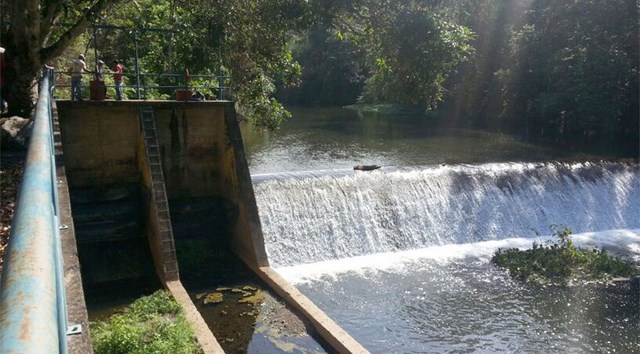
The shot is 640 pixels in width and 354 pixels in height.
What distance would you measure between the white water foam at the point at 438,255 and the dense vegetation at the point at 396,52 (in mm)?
4099

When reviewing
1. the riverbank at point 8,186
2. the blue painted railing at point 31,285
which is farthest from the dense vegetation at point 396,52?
the blue painted railing at point 31,285

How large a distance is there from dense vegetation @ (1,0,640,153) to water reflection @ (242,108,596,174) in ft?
9.10

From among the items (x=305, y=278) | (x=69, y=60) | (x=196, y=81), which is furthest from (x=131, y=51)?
(x=305, y=278)

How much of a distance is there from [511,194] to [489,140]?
1347 cm

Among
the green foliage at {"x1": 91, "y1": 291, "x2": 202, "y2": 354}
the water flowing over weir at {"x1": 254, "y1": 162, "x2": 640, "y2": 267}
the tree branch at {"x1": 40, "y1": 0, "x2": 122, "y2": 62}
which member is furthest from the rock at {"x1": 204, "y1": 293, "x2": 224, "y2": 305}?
the tree branch at {"x1": 40, "y1": 0, "x2": 122, "y2": 62}

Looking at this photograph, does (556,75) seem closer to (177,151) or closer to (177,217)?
(177,151)

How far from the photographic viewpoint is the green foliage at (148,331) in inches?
315

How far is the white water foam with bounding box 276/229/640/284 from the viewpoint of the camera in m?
13.8

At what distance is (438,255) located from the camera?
15320 mm

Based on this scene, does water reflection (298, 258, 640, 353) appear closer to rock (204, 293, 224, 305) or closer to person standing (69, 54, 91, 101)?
rock (204, 293, 224, 305)

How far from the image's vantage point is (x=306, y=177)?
52.1ft

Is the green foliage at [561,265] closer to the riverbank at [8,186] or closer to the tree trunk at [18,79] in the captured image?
the riverbank at [8,186]

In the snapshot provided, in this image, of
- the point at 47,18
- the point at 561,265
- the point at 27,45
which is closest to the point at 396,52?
the point at 561,265

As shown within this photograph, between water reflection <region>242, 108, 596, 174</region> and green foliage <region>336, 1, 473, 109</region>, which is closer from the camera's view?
green foliage <region>336, 1, 473, 109</region>
